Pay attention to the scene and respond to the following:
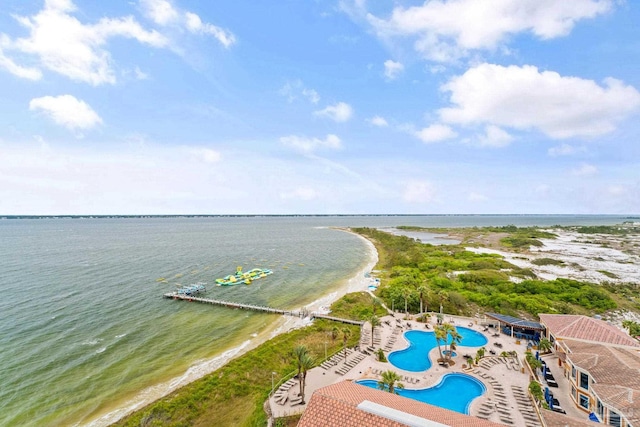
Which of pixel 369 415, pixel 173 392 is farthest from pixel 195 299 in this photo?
pixel 369 415

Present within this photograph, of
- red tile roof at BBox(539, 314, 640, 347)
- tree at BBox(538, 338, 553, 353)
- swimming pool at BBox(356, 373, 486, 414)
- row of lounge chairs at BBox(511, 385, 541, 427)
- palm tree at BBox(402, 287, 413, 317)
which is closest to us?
row of lounge chairs at BBox(511, 385, 541, 427)

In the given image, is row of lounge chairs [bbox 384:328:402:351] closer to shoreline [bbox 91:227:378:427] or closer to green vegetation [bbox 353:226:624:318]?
green vegetation [bbox 353:226:624:318]

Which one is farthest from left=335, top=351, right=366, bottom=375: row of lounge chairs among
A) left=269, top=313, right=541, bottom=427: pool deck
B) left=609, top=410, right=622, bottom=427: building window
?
left=609, top=410, right=622, bottom=427: building window

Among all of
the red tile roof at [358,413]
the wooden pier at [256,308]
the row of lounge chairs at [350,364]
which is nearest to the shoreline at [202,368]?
the wooden pier at [256,308]

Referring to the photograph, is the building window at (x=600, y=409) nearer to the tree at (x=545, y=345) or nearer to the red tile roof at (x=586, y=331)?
the red tile roof at (x=586, y=331)

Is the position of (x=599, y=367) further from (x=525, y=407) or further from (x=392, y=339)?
(x=392, y=339)

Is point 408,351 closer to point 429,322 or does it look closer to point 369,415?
point 429,322

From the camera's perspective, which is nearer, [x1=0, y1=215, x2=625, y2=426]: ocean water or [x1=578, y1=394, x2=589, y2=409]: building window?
[x1=578, y1=394, x2=589, y2=409]: building window
